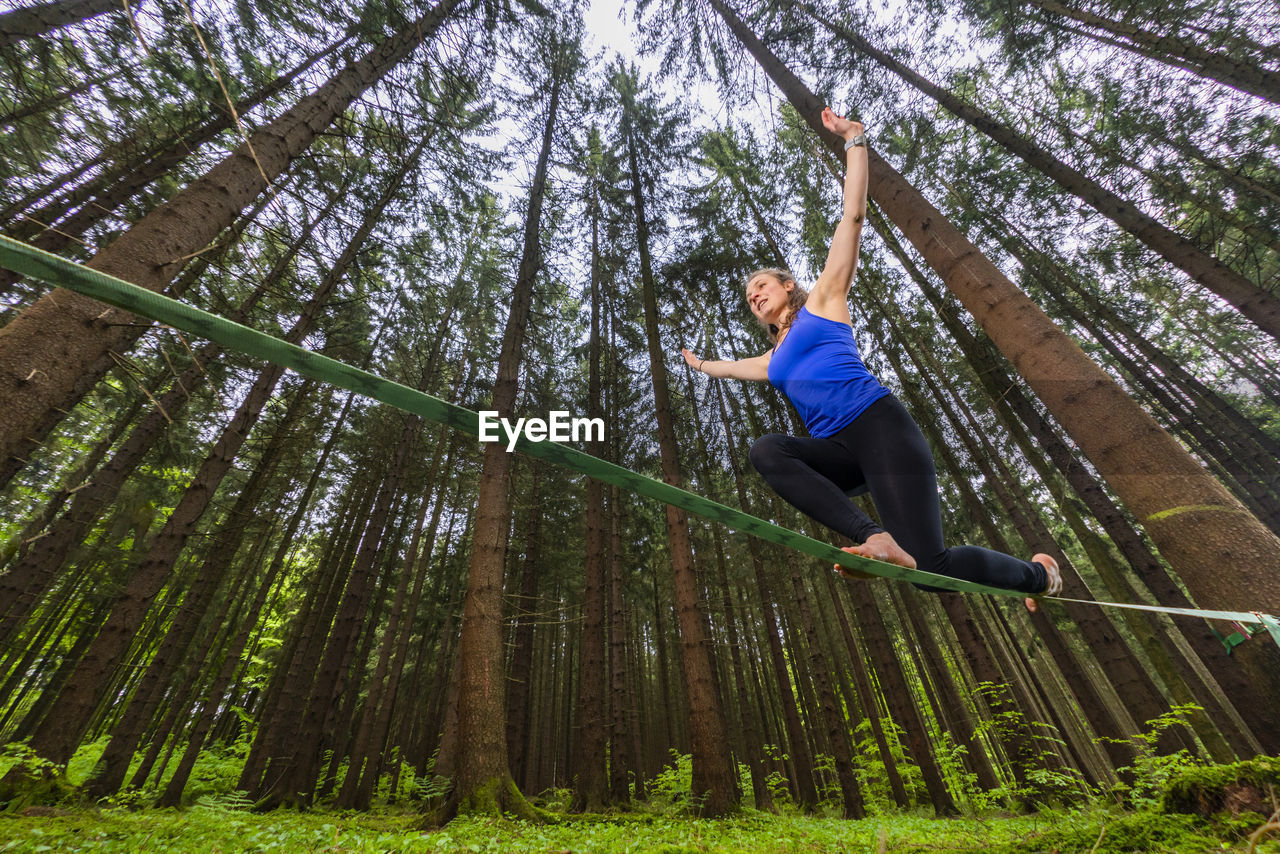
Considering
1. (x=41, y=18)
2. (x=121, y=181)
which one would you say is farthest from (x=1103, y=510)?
(x=121, y=181)

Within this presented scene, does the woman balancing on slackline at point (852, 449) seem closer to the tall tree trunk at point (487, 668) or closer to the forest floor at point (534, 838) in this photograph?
the forest floor at point (534, 838)

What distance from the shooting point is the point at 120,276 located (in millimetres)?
3197

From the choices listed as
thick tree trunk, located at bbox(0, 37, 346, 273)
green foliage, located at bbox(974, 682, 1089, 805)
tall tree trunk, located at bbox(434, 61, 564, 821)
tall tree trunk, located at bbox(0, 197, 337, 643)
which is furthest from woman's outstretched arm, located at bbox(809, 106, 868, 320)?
thick tree trunk, located at bbox(0, 37, 346, 273)

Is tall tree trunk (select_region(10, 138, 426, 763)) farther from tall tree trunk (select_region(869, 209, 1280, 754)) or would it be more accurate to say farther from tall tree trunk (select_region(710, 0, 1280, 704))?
tall tree trunk (select_region(869, 209, 1280, 754))

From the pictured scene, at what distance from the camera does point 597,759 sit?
916 centimetres

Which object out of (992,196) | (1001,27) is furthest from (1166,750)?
(1001,27)

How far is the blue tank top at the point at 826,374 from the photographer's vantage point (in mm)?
2244

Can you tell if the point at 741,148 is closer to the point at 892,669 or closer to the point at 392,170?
the point at 392,170

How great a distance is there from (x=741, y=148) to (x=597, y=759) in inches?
559

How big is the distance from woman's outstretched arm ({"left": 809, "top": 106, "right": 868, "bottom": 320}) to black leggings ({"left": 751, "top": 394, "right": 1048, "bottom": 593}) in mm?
546

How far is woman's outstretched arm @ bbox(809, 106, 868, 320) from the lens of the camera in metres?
2.12

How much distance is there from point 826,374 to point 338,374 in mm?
1992

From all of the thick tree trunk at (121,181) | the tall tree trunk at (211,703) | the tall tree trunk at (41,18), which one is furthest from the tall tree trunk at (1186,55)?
the tall tree trunk at (211,703)

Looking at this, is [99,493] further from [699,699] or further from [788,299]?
[788,299]
